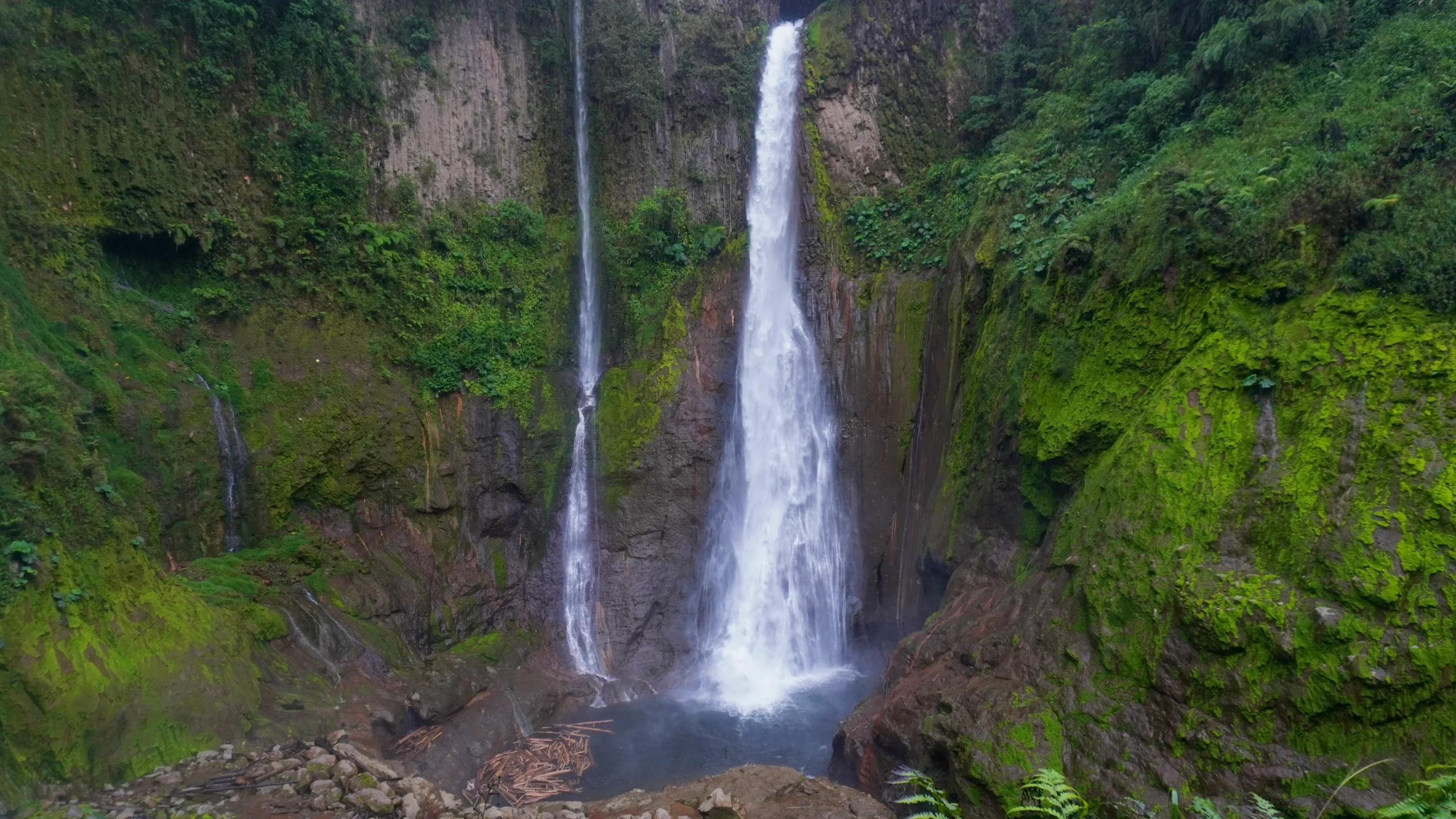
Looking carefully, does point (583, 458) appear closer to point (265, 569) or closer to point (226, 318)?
point (265, 569)

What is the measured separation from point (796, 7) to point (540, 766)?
18.8 meters

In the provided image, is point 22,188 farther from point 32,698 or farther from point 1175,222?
point 1175,222

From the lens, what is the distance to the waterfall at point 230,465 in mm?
11797

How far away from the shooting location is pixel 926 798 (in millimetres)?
5281

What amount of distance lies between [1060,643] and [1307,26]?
28.7 ft

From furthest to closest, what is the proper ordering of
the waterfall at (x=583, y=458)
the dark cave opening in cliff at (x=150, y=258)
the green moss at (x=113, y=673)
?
the waterfall at (x=583, y=458) < the dark cave opening in cliff at (x=150, y=258) < the green moss at (x=113, y=673)

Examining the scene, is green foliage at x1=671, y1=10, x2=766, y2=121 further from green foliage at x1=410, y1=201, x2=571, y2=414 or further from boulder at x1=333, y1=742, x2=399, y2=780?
boulder at x1=333, y1=742, x2=399, y2=780

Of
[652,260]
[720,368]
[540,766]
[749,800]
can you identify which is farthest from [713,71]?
[749,800]

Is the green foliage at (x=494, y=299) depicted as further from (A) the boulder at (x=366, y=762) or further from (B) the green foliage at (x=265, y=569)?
(A) the boulder at (x=366, y=762)

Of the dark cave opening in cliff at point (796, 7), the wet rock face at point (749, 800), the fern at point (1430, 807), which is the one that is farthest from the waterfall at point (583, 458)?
the fern at point (1430, 807)

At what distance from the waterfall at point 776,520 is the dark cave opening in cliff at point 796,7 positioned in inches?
269

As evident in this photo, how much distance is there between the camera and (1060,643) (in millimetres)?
7891

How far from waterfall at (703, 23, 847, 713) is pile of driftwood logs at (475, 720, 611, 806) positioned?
257cm

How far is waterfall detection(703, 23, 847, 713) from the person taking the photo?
14016 mm
